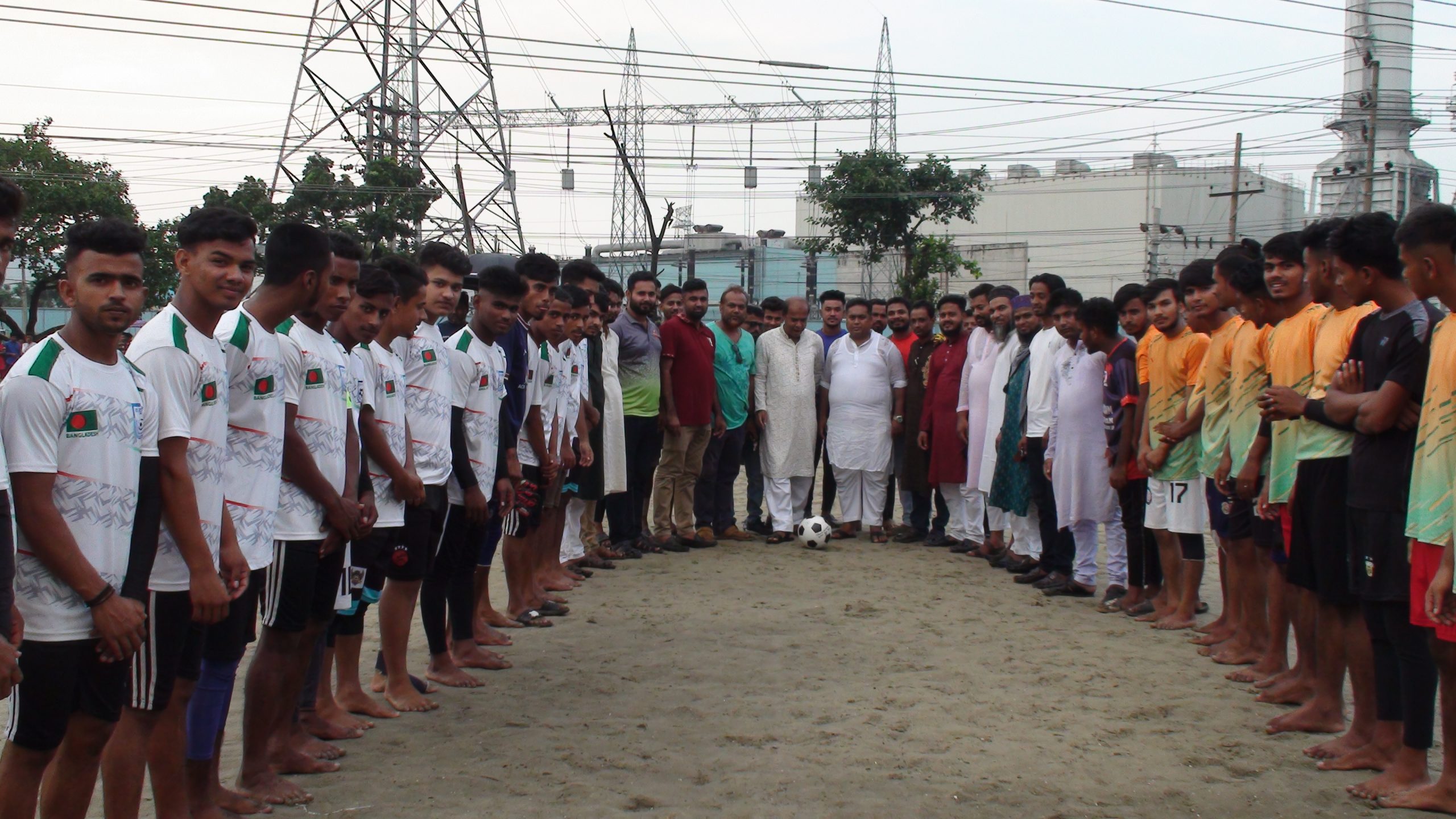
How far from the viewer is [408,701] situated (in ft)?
16.8

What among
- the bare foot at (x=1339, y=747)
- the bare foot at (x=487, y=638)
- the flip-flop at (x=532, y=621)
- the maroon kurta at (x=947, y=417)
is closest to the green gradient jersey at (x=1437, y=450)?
the bare foot at (x=1339, y=747)

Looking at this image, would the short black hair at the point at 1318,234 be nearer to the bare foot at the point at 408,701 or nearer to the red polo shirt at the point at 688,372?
the bare foot at the point at 408,701

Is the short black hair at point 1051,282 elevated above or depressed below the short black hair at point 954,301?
above

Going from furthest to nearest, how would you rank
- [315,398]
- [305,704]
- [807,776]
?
[305,704]
[807,776]
[315,398]

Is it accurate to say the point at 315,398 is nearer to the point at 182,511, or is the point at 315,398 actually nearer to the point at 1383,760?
the point at 182,511

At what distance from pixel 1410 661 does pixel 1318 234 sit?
1.80m

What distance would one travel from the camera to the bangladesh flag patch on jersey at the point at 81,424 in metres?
2.77

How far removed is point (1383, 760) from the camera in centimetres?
433

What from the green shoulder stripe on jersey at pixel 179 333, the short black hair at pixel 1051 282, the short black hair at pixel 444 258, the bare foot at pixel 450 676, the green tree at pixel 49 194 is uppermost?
the green tree at pixel 49 194

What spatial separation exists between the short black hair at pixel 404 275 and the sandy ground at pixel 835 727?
1877 mm

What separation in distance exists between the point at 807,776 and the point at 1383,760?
221 cm

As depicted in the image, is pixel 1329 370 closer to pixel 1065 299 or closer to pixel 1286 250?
pixel 1286 250

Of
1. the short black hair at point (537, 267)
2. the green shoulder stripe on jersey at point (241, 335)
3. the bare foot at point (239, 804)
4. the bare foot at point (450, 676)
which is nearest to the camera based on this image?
the green shoulder stripe on jersey at point (241, 335)

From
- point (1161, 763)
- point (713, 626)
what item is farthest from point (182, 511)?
point (713, 626)
